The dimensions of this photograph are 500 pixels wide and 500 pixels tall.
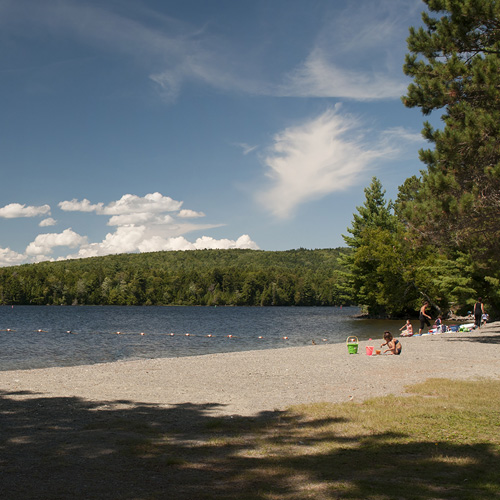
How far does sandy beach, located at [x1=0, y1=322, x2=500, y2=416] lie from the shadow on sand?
1.52 m

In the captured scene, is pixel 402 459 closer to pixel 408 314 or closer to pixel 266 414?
pixel 266 414

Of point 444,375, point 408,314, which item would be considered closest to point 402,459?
point 444,375

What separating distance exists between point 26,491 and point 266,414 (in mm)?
4591

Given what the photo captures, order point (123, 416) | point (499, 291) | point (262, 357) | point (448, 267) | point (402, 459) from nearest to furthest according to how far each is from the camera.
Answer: point (402, 459) → point (123, 416) → point (262, 357) → point (499, 291) → point (448, 267)

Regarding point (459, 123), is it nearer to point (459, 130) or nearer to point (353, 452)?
point (459, 130)

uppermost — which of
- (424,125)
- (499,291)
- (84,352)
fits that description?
(424,125)

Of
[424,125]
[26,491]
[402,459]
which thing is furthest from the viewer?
[424,125]

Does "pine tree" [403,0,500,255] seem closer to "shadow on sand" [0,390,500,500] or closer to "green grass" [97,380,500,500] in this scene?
"green grass" [97,380,500,500]

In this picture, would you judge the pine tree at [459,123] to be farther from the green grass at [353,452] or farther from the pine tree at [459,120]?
the green grass at [353,452]

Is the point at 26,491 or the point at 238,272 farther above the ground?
the point at 238,272

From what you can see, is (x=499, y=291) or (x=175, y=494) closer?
(x=175, y=494)

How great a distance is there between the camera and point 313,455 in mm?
6266

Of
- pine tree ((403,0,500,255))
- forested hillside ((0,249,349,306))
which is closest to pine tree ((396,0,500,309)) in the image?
pine tree ((403,0,500,255))

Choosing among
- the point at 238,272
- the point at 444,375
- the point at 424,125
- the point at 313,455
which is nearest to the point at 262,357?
the point at 444,375
